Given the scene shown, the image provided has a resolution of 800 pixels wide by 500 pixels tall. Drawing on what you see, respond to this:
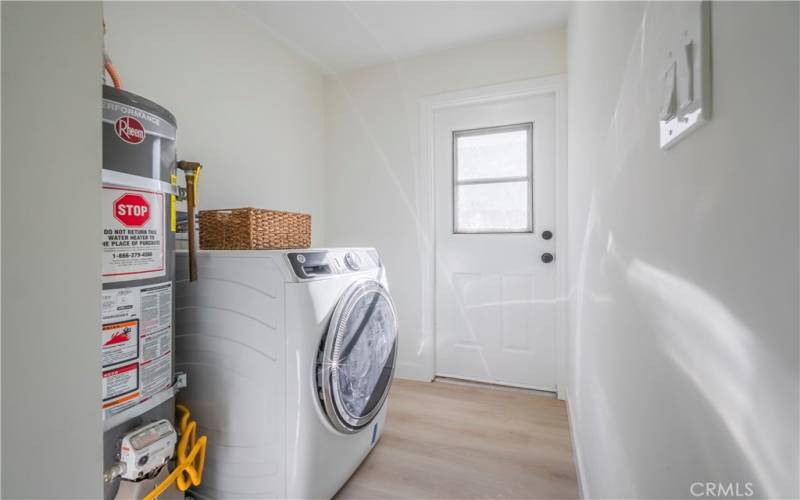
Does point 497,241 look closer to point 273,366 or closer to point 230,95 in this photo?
point 273,366

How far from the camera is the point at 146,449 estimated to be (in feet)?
3.40

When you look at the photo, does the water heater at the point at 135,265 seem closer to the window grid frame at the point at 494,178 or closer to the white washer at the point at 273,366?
the white washer at the point at 273,366

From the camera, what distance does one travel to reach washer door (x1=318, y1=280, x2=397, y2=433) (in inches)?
48.1

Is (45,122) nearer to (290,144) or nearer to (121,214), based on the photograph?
(121,214)

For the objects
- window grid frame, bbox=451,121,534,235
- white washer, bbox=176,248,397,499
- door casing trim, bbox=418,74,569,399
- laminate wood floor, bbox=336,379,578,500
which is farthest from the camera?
window grid frame, bbox=451,121,534,235

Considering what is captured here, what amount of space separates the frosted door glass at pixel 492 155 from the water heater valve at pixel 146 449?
2.16 metres

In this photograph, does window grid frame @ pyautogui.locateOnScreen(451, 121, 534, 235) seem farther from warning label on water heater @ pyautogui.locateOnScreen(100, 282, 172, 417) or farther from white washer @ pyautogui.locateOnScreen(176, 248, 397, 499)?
warning label on water heater @ pyautogui.locateOnScreen(100, 282, 172, 417)

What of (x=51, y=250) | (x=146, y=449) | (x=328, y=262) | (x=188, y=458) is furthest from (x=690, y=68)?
(x=188, y=458)

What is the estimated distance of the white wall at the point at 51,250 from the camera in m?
0.34

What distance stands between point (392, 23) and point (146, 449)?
240 cm

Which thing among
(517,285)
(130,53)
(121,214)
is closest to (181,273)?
(121,214)

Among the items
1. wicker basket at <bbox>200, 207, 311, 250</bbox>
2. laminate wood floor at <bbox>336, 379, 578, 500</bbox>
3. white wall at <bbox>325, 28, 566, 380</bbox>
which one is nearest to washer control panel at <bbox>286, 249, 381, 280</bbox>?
wicker basket at <bbox>200, 207, 311, 250</bbox>

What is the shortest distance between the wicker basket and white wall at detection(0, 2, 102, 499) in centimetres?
109

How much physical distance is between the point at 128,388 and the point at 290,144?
6.20ft
